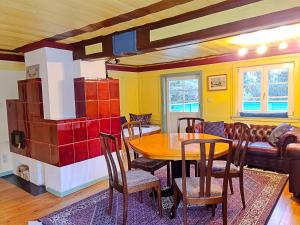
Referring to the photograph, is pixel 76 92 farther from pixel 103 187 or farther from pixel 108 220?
pixel 108 220

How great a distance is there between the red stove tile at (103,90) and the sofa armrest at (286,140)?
117 inches

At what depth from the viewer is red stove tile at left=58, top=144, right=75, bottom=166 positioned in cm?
312

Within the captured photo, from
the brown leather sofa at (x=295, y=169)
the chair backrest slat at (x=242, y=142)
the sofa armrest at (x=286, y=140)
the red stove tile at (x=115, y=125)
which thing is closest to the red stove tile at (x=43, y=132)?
the red stove tile at (x=115, y=125)

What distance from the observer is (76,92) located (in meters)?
3.52

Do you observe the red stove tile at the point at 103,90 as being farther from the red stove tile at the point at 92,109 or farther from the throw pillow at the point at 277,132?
the throw pillow at the point at 277,132

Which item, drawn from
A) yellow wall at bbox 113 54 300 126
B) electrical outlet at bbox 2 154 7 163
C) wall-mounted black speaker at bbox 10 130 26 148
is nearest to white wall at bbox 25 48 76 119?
wall-mounted black speaker at bbox 10 130 26 148

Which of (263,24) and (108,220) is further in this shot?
(108,220)

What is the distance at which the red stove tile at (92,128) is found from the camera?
3.44 metres

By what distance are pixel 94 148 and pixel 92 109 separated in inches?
24.3

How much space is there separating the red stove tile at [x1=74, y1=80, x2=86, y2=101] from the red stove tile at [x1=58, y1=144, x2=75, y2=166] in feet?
2.39

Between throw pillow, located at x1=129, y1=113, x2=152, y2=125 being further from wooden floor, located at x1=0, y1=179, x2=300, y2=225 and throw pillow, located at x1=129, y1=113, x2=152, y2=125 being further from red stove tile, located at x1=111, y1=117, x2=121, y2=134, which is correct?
wooden floor, located at x1=0, y1=179, x2=300, y2=225

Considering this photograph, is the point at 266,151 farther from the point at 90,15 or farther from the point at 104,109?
the point at 90,15

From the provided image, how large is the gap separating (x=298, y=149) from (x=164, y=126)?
3.76 meters

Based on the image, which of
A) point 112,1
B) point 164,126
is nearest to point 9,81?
point 112,1
